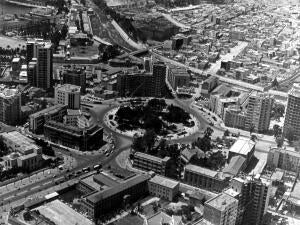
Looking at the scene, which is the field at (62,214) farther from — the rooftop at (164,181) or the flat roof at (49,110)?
the flat roof at (49,110)

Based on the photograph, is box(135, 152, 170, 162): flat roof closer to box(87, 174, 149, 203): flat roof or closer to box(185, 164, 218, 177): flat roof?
box(185, 164, 218, 177): flat roof

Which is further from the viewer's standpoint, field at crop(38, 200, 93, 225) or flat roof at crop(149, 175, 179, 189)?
flat roof at crop(149, 175, 179, 189)

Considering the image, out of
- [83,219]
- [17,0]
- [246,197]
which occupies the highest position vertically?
[17,0]

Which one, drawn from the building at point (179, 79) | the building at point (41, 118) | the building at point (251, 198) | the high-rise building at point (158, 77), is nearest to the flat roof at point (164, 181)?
the building at point (251, 198)

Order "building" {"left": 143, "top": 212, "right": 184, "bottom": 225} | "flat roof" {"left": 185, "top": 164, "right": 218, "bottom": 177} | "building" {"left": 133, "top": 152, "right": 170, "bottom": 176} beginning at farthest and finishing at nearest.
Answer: "building" {"left": 133, "top": 152, "right": 170, "bottom": 176}
"flat roof" {"left": 185, "top": 164, "right": 218, "bottom": 177}
"building" {"left": 143, "top": 212, "right": 184, "bottom": 225}

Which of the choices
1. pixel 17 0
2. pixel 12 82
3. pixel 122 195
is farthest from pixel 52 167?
pixel 17 0

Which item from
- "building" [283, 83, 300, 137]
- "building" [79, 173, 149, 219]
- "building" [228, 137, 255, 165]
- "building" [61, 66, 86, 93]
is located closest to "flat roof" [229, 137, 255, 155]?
"building" [228, 137, 255, 165]

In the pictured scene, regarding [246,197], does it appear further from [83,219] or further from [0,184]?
[0,184]

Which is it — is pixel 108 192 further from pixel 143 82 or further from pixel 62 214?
pixel 143 82
